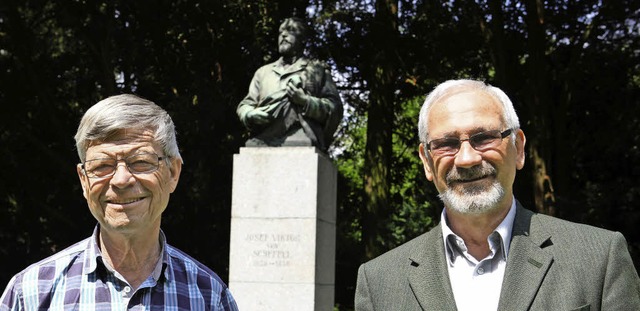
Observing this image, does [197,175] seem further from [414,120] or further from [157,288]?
[157,288]

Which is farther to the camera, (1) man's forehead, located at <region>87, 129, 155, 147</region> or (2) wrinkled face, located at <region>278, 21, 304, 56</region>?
(2) wrinkled face, located at <region>278, 21, 304, 56</region>

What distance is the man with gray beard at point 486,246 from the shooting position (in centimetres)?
295

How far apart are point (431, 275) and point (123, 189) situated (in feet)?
3.66

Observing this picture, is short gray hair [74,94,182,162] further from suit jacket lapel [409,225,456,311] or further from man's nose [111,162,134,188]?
suit jacket lapel [409,225,456,311]

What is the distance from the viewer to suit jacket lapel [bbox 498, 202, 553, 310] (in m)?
2.97

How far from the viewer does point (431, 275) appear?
3172 millimetres

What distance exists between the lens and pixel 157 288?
304 centimetres

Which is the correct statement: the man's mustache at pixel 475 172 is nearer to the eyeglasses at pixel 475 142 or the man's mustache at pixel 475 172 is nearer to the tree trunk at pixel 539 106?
the eyeglasses at pixel 475 142

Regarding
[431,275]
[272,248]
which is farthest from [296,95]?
[431,275]

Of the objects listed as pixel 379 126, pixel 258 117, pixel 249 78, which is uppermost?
pixel 249 78

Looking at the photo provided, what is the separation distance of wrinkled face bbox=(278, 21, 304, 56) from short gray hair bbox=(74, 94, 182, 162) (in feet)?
25.4

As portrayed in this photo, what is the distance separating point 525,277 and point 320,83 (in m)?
7.85

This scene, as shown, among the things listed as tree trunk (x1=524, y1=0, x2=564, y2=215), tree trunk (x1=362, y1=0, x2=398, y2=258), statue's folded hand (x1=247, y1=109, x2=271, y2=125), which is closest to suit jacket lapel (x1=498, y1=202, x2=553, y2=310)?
statue's folded hand (x1=247, y1=109, x2=271, y2=125)

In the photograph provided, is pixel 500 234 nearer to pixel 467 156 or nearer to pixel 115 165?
pixel 467 156
